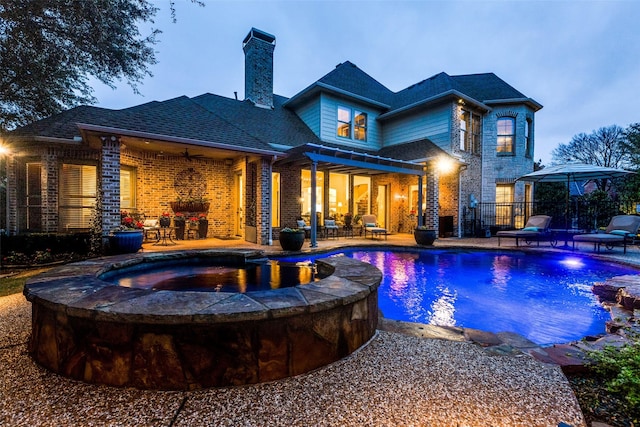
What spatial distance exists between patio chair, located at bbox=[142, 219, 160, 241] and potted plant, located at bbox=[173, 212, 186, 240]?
51cm

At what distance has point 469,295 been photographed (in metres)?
5.28

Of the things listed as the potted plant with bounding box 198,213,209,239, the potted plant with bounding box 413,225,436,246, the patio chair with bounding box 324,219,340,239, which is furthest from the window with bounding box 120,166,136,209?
the potted plant with bounding box 413,225,436,246

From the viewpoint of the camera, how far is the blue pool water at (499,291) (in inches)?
159

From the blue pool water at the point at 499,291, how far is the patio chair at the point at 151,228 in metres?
5.85

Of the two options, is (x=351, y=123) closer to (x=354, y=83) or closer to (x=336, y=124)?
(x=336, y=124)

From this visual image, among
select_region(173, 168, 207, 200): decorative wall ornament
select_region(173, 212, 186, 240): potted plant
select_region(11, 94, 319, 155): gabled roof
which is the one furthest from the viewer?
select_region(173, 168, 207, 200): decorative wall ornament

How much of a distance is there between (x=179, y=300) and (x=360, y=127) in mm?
12295

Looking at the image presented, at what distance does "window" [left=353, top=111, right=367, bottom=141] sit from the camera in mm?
13016

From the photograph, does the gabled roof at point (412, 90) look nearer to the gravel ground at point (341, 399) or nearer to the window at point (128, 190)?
the window at point (128, 190)

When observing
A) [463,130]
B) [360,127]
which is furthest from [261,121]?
[463,130]

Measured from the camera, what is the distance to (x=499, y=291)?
5496mm

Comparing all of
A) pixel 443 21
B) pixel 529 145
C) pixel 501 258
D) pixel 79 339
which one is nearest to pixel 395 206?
pixel 501 258

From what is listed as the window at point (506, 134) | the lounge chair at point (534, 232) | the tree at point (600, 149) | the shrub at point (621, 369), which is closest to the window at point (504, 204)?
the window at point (506, 134)

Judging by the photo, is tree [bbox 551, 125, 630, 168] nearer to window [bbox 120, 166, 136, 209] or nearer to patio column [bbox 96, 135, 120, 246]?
window [bbox 120, 166, 136, 209]
